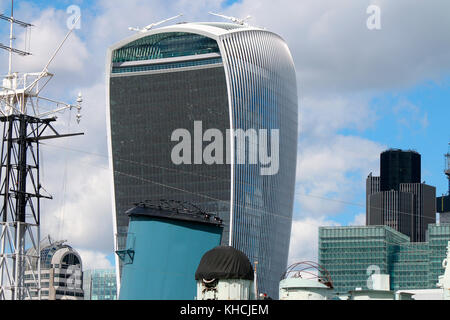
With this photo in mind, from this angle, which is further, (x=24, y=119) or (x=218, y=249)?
(x=24, y=119)

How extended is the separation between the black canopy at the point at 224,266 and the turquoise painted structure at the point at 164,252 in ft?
108

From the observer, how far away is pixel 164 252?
144m

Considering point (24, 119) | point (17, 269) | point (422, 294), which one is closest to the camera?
point (17, 269)

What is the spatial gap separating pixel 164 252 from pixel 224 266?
3738cm

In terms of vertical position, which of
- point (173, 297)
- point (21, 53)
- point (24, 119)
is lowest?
point (173, 297)

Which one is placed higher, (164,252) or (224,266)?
(164,252)

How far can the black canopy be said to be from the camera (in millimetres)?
106625

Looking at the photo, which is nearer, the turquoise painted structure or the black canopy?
the black canopy

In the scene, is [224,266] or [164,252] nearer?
[224,266]

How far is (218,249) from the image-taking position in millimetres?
108688

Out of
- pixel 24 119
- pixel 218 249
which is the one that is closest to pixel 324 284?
pixel 218 249

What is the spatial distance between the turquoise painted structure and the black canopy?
1301 inches
